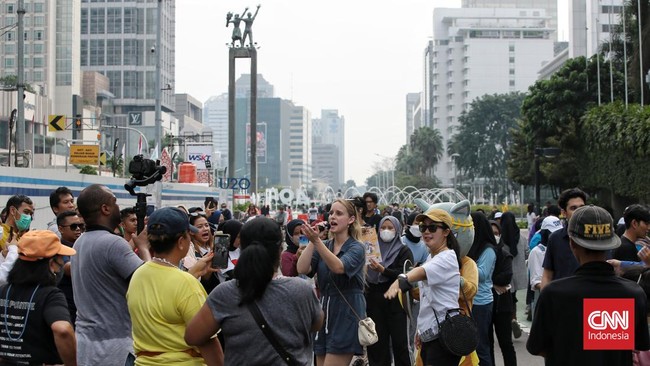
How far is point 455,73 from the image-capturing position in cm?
16562

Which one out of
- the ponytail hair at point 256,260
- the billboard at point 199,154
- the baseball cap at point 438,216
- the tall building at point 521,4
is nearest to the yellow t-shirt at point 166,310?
the ponytail hair at point 256,260

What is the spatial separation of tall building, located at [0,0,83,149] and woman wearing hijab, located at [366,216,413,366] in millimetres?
100796

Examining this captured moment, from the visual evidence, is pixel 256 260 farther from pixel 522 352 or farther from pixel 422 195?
pixel 422 195

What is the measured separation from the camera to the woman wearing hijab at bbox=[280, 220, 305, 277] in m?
9.63

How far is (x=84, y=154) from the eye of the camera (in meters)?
46.3

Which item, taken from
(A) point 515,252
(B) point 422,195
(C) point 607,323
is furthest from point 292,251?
(B) point 422,195

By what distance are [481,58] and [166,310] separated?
16215 cm

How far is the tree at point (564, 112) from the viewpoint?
47531 millimetres

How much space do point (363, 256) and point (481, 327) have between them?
5.64 feet

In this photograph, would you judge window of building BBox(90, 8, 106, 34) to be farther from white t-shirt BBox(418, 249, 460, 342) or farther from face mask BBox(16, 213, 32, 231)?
white t-shirt BBox(418, 249, 460, 342)

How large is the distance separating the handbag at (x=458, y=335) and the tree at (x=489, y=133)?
111 m

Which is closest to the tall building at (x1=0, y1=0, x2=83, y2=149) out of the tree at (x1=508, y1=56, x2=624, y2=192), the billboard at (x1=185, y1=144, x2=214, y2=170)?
the billboard at (x1=185, y1=144, x2=214, y2=170)

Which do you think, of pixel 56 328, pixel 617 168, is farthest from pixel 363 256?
pixel 617 168

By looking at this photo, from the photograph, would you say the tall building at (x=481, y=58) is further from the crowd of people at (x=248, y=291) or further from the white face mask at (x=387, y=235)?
the crowd of people at (x=248, y=291)
